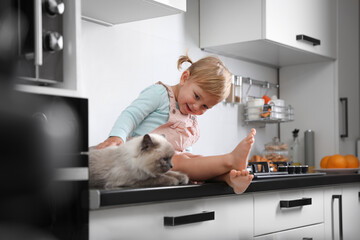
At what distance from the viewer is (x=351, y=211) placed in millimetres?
2061

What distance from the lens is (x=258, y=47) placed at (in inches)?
98.6

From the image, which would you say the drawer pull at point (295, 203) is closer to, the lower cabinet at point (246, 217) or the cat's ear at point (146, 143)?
the lower cabinet at point (246, 217)

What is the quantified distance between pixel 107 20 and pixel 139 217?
1.08 meters

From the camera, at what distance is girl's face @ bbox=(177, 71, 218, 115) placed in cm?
164

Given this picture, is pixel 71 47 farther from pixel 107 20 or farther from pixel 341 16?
pixel 341 16

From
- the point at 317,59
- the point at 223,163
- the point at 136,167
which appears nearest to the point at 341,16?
the point at 317,59

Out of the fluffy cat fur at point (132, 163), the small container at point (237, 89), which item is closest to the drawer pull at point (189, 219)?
the fluffy cat fur at point (132, 163)

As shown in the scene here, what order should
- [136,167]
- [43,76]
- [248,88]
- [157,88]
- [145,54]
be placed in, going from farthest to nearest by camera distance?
[248,88]
[145,54]
[157,88]
[136,167]
[43,76]

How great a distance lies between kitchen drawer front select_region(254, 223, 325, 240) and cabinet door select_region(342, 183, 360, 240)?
0.20 metres

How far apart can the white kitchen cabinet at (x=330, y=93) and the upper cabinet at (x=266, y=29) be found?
0.52ft

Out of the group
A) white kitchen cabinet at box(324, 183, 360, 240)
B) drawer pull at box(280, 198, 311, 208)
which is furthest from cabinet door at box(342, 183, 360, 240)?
drawer pull at box(280, 198, 311, 208)

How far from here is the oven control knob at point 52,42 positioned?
1019mm

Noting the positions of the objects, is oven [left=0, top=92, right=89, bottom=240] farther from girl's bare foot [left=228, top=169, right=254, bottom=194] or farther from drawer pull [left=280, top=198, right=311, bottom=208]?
Result: drawer pull [left=280, top=198, right=311, bottom=208]

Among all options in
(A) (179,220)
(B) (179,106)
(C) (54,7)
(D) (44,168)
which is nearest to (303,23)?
(B) (179,106)
